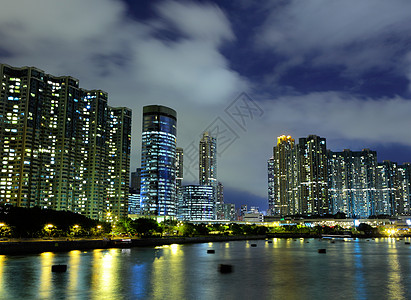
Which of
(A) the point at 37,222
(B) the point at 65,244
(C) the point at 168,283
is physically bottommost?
(B) the point at 65,244

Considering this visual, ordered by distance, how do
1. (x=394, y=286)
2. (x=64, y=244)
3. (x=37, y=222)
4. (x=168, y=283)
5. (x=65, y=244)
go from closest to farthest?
(x=394, y=286) → (x=168, y=283) → (x=64, y=244) → (x=65, y=244) → (x=37, y=222)

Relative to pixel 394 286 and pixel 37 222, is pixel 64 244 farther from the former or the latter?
pixel 394 286

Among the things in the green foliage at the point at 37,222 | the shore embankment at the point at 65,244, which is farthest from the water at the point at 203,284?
the green foliage at the point at 37,222

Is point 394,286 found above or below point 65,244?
above

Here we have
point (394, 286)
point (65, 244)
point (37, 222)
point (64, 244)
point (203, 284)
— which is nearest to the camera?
point (394, 286)

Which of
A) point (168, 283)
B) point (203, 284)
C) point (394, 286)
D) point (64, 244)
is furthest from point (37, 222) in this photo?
point (394, 286)

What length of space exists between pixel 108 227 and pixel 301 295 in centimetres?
15163

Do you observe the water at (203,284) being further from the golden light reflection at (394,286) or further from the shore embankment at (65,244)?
the shore embankment at (65,244)

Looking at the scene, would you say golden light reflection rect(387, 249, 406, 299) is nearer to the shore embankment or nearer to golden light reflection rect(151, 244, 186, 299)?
golden light reflection rect(151, 244, 186, 299)

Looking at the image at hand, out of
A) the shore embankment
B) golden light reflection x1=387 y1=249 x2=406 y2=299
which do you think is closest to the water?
golden light reflection x1=387 y1=249 x2=406 y2=299

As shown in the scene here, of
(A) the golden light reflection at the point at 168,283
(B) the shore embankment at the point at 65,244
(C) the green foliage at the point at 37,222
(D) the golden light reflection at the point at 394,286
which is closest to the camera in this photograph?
(D) the golden light reflection at the point at 394,286

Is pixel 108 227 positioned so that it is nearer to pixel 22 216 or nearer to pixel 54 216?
pixel 54 216

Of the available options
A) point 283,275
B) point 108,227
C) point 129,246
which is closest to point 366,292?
point 283,275

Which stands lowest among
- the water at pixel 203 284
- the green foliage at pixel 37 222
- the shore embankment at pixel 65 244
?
the shore embankment at pixel 65 244
